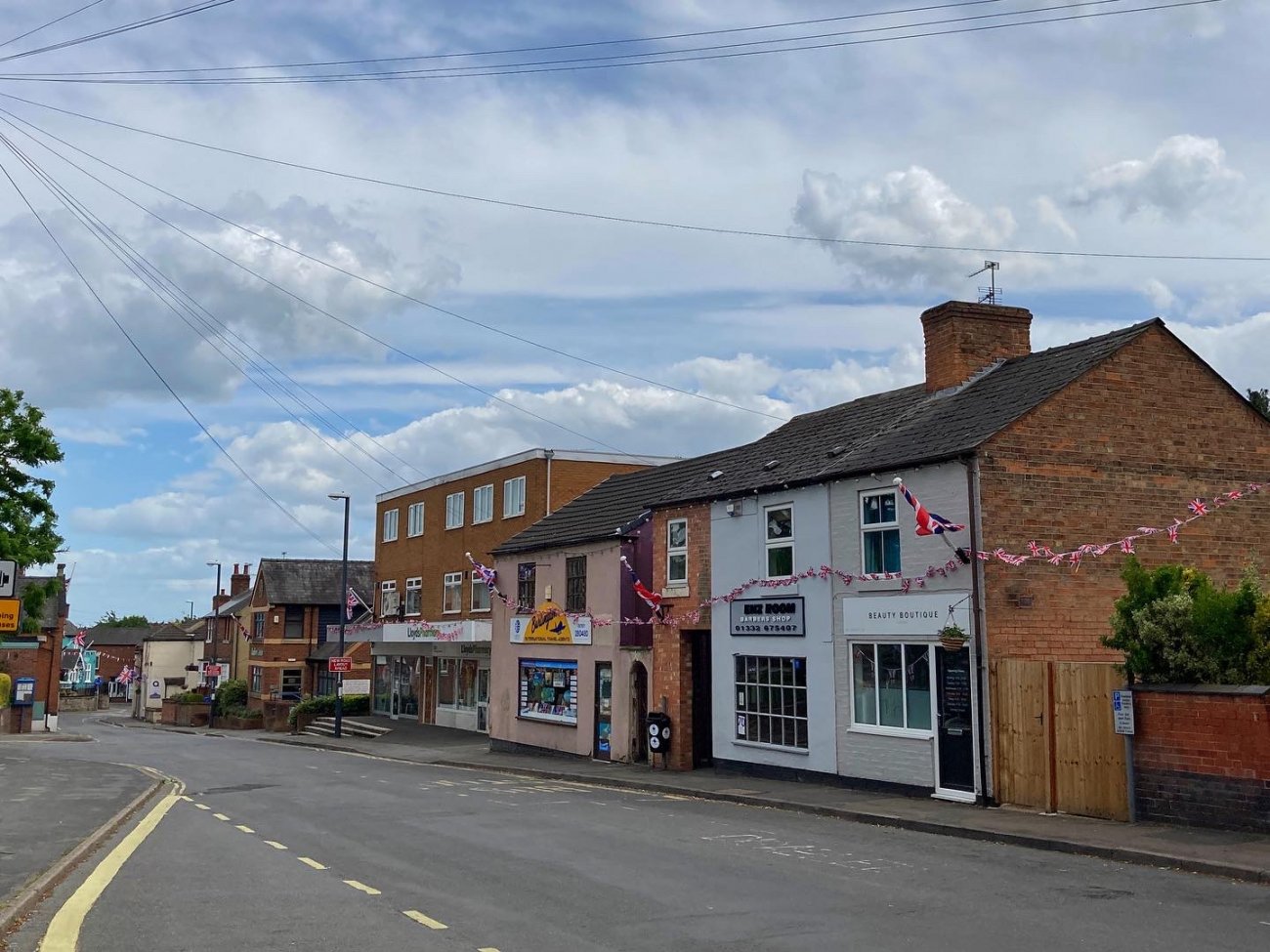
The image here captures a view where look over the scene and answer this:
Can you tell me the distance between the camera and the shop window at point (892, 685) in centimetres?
1989

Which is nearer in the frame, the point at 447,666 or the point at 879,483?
the point at 879,483

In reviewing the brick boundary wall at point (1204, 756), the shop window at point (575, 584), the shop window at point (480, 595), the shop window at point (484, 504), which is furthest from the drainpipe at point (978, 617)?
the shop window at point (484, 504)

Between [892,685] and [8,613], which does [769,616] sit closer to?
[892,685]

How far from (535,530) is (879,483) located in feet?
53.9

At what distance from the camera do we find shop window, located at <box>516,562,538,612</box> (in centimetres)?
3444

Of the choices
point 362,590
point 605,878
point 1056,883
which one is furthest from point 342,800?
point 362,590

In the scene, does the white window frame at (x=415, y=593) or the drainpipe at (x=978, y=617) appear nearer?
the drainpipe at (x=978, y=617)

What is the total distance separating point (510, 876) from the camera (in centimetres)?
1220

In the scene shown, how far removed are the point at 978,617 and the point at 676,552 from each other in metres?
9.95

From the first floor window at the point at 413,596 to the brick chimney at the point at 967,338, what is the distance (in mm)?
29737

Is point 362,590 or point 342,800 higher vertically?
point 362,590

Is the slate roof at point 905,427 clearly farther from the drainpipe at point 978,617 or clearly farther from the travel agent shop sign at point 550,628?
the travel agent shop sign at point 550,628

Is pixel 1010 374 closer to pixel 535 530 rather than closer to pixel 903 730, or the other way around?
pixel 903 730

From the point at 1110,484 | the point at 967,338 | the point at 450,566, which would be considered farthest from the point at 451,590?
the point at 1110,484
